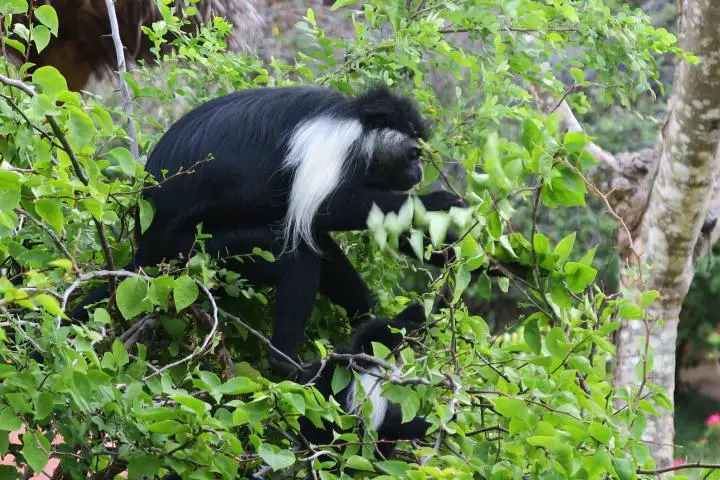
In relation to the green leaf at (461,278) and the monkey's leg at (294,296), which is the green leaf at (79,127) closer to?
the green leaf at (461,278)

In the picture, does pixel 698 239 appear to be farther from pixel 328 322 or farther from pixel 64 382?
pixel 64 382

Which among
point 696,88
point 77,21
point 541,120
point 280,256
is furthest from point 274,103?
point 77,21

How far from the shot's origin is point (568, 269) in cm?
145

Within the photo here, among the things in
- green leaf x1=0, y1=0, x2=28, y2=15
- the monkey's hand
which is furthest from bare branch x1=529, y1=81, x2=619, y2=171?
green leaf x1=0, y1=0, x2=28, y2=15

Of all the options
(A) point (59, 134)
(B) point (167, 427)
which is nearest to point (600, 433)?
(B) point (167, 427)

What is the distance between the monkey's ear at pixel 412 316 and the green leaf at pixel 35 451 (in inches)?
47.1

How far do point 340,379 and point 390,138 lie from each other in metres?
1.39

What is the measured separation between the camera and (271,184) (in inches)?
110

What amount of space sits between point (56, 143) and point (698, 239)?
322 centimetres

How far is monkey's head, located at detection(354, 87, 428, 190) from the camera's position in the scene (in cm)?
282

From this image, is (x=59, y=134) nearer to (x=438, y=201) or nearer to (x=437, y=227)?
(x=437, y=227)

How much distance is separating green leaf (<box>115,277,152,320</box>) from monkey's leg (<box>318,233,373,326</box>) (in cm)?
130

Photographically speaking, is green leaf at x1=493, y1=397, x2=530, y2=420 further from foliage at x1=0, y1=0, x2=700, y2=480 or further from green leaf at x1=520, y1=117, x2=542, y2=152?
green leaf at x1=520, y1=117, x2=542, y2=152

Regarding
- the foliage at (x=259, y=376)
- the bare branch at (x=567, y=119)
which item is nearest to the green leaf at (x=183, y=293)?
the foliage at (x=259, y=376)
